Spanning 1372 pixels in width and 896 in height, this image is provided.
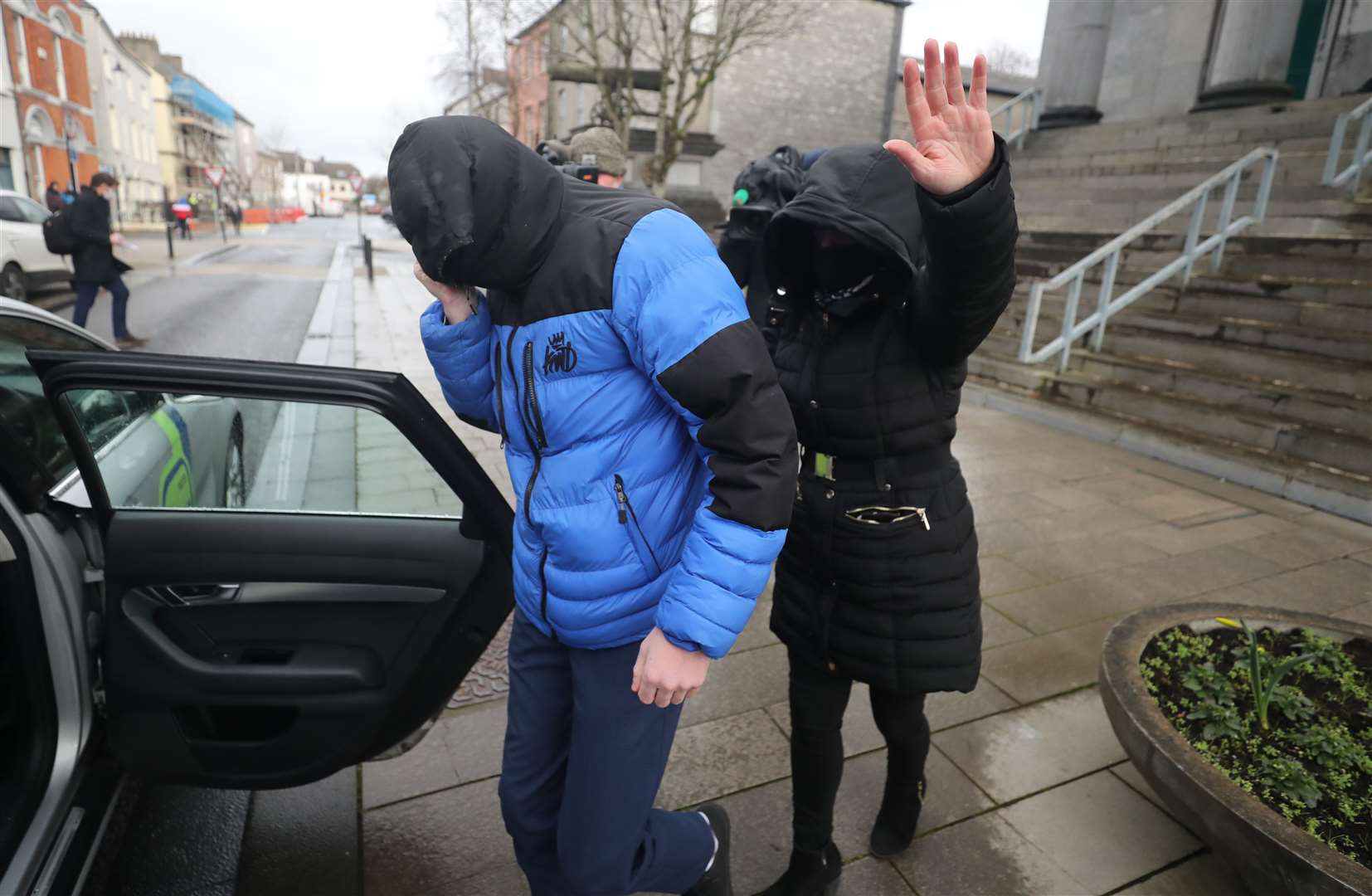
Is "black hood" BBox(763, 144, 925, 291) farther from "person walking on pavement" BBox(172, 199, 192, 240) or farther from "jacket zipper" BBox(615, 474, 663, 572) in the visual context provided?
"person walking on pavement" BBox(172, 199, 192, 240)

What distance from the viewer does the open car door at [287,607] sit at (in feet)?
6.42

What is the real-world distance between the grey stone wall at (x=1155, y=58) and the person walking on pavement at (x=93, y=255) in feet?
49.9

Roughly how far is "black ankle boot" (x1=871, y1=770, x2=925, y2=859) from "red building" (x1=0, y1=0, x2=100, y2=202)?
125 ft

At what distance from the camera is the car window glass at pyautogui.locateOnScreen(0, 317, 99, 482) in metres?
2.02

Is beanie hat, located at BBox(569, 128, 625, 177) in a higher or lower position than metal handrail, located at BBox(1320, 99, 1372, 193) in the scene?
lower

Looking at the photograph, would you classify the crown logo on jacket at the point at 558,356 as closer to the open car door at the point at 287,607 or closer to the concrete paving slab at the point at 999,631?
the open car door at the point at 287,607

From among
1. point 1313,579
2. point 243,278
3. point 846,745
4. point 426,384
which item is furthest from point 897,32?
point 846,745

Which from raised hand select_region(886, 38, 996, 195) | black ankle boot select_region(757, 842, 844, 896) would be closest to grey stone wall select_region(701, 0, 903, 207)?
black ankle boot select_region(757, 842, 844, 896)

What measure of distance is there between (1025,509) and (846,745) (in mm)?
2973

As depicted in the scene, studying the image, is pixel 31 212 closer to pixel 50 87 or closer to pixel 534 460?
pixel 534 460

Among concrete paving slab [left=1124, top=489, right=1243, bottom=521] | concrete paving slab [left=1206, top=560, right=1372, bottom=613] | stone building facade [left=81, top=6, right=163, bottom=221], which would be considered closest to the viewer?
concrete paving slab [left=1206, top=560, right=1372, bottom=613]

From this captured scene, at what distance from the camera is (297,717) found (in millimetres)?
2074

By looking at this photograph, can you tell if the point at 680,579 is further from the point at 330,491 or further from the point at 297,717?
the point at 330,491

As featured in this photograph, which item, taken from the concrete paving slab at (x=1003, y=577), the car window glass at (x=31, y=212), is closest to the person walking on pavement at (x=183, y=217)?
the car window glass at (x=31, y=212)
